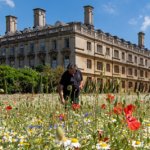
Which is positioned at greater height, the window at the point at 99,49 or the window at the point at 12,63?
the window at the point at 99,49

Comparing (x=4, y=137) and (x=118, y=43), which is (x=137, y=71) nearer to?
(x=118, y=43)

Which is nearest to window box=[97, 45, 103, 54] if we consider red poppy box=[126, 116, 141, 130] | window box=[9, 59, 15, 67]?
window box=[9, 59, 15, 67]

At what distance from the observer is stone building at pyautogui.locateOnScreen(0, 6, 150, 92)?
4488cm

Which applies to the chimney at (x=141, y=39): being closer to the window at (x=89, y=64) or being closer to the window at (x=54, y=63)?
the window at (x=89, y=64)

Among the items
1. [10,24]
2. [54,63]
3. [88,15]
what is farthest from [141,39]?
[54,63]

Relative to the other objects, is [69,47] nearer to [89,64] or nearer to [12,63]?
[89,64]

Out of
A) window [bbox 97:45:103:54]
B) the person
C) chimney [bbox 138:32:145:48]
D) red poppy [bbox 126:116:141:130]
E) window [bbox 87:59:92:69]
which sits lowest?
red poppy [bbox 126:116:141:130]

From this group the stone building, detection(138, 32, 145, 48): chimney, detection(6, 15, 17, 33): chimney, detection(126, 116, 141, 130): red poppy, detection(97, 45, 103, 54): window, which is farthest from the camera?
detection(138, 32, 145, 48): chimney

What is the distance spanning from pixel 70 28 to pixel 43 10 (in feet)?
39.4

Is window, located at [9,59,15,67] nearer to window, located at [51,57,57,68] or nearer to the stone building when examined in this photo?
the stone building

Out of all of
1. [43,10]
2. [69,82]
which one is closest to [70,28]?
[43,10]

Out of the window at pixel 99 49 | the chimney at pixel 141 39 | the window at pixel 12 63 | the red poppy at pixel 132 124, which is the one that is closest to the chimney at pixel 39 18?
the window at pixel 12 63

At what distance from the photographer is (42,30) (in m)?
47.7

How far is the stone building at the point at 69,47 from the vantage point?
44875 millimetres
